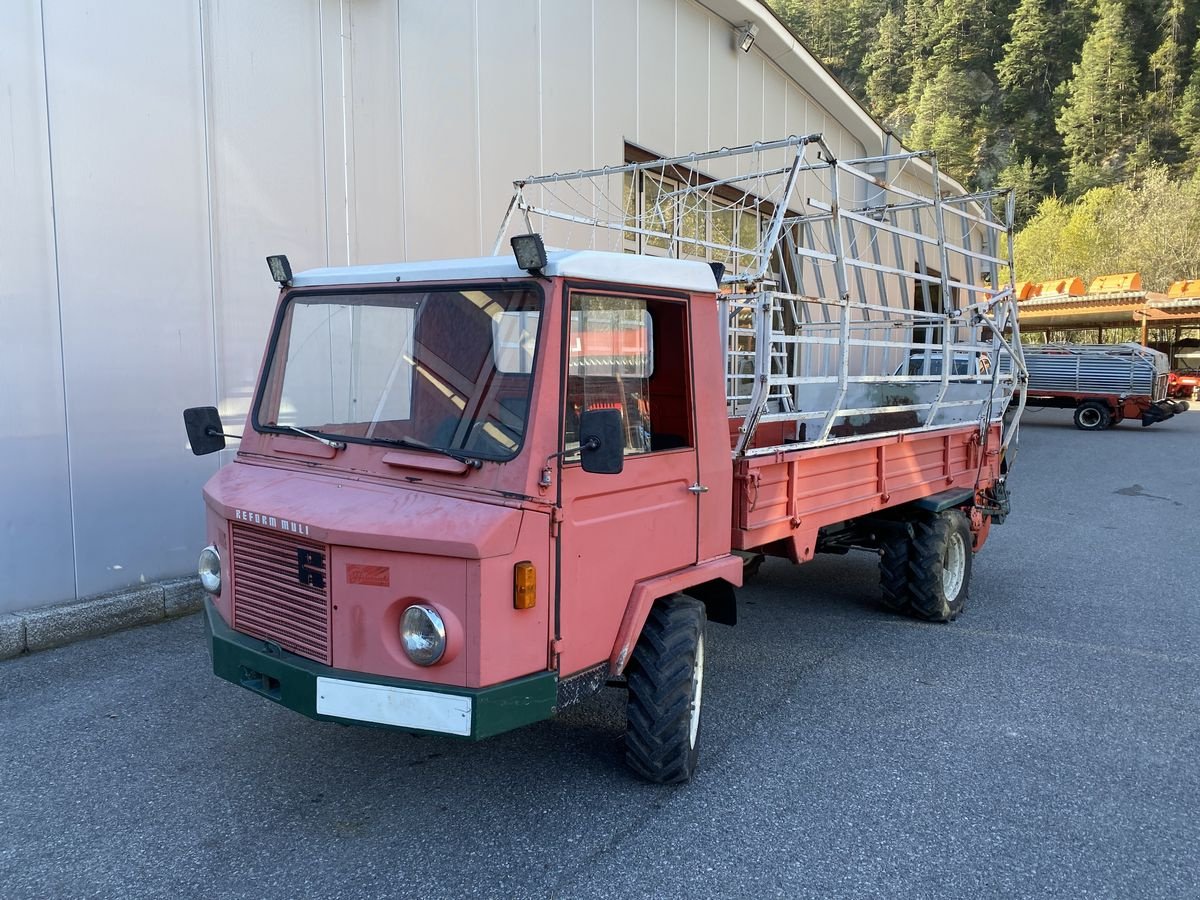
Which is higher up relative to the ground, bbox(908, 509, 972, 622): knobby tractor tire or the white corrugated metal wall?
the white corrugated metal wall

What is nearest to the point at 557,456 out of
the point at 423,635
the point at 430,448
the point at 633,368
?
the point at 430,448

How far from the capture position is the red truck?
9.50ft

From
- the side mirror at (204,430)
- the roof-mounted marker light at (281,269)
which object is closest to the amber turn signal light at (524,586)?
the side mirror at (204,430)

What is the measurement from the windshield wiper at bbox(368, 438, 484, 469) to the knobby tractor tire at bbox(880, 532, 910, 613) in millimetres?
3770

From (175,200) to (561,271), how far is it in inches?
163

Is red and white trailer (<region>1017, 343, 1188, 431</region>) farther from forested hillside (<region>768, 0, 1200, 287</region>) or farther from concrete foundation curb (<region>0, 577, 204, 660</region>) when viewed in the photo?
forested hillside (<region>768, 0, 1200, 287</region>)

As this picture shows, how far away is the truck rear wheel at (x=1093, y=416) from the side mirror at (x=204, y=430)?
21.7 meters

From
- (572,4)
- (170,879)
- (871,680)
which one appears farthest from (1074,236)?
(170,879)

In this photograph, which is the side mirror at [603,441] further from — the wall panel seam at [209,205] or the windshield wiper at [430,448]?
the wall panel seam at [209,205]

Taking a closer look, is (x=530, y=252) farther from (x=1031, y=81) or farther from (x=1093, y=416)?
(x=1031, y=81)

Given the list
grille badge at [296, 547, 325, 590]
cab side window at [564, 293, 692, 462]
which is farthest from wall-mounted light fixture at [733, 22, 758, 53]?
grille badge at [296, 547, 325, 590]

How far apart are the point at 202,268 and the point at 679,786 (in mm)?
4799

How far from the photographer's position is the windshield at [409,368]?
3141 millimetres

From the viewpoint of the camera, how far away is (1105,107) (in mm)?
53125
